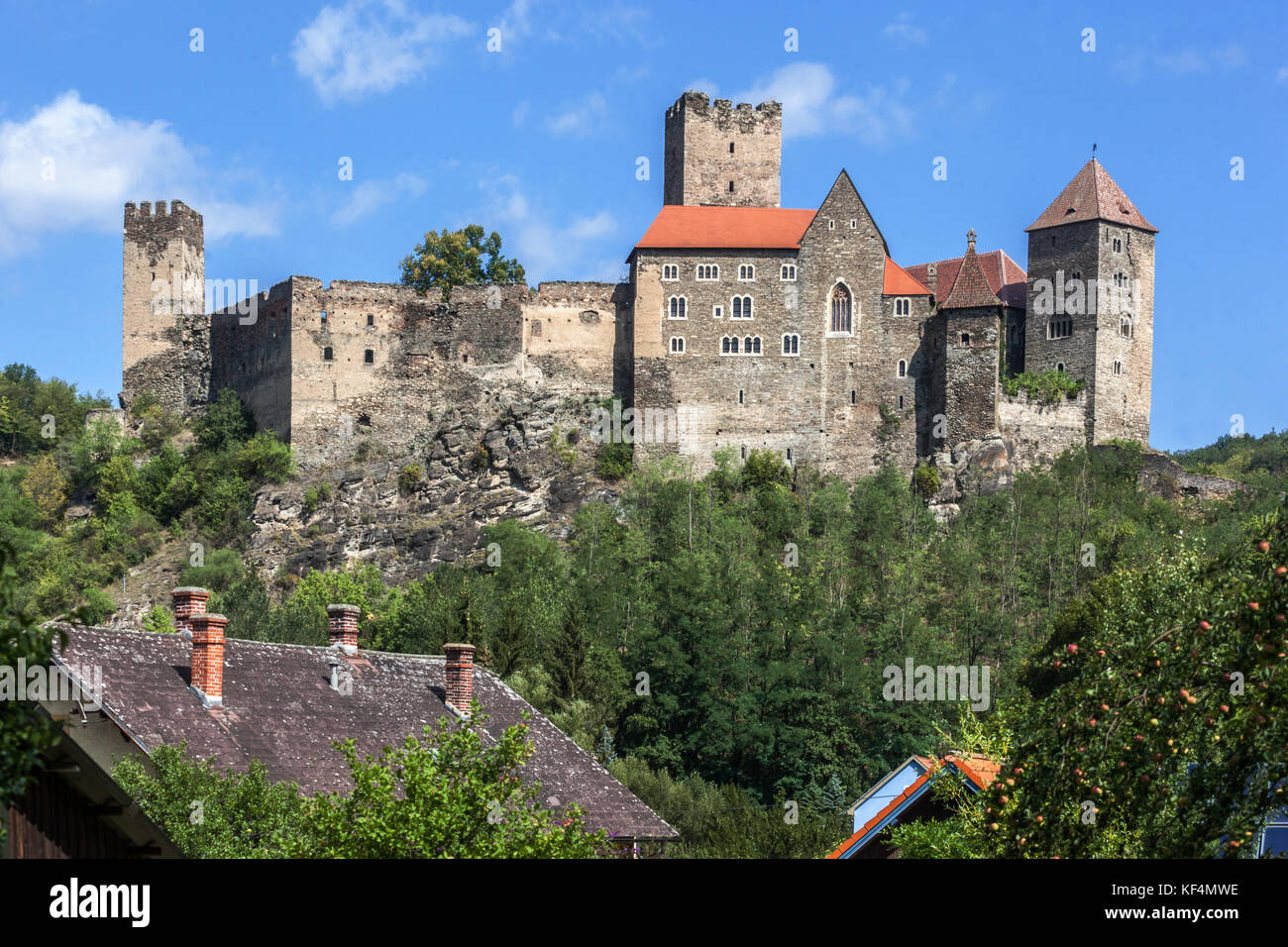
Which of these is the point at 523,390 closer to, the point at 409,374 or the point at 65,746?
the point at 409,374

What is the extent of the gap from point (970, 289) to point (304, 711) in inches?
1869

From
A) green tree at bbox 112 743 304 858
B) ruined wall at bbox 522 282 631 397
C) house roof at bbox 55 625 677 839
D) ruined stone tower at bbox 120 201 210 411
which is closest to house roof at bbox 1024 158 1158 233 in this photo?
ruined wall at bbox 522 282 631 397

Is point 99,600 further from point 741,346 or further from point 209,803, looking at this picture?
point 209,803

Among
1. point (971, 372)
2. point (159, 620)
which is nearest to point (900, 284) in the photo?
point (971, 372)

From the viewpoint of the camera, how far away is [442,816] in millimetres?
16938

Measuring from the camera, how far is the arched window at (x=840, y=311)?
72.0 m

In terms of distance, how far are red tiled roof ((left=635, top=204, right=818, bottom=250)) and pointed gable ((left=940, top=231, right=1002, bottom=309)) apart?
272 inches

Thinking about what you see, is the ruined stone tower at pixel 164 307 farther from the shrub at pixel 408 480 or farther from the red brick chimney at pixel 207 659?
the red brick chimney at pixel 207 659

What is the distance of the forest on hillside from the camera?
53156 mm

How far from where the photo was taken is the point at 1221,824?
36.1 ft

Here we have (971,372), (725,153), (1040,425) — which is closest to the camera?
(971,372)

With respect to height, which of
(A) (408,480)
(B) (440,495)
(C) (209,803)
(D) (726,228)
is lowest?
(C) (209,803)
